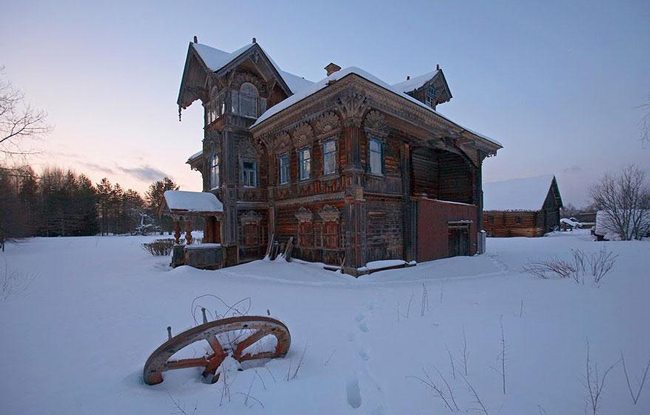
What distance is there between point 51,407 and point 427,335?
16.3 ft

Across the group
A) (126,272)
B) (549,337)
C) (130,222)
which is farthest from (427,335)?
(130,222)

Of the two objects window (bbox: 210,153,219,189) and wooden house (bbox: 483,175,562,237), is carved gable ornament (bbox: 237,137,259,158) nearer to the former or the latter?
window (bbox: 210,153,219,189)

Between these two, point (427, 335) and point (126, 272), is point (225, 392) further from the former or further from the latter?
point (126, 272)

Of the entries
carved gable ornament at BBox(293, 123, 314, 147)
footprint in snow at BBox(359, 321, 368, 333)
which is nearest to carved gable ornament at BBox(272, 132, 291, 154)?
carved gable ornament at BBox(293, 123, 314, 147)

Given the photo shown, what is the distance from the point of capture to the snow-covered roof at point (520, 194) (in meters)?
30.8

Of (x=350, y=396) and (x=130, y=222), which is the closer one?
(x=350, y=396)

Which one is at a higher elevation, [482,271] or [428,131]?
[428,131]

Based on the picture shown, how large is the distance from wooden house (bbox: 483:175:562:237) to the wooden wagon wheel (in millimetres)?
33347

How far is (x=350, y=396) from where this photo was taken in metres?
3.25

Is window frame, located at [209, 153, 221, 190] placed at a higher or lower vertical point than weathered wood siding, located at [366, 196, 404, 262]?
higher

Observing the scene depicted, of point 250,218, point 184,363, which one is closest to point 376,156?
point 250,218

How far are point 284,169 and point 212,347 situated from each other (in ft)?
38.2

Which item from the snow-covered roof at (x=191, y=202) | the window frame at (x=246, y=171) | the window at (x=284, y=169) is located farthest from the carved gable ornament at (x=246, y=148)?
the snow-covered roof at (x=191, y=202)

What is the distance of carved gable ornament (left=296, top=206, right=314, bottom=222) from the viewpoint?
1257cm
